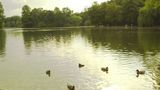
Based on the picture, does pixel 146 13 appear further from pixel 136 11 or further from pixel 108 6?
pixel 108 6

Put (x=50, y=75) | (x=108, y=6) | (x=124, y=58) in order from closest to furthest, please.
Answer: (x=50, y=75) → (x=124, y=58) → (x=108, y=6)

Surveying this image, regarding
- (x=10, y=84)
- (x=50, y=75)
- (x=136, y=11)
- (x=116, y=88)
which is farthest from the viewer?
(x=136, y=11)

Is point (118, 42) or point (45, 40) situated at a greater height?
point (118, 42)

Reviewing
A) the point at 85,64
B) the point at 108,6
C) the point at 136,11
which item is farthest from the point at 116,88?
the point at 108,6

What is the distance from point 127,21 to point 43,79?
4383 inches

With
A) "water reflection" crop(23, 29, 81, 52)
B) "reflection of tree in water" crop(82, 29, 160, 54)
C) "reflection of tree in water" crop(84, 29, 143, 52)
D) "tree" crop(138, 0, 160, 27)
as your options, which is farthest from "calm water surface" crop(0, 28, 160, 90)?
"tree" crop(138, 0, 160, 27)

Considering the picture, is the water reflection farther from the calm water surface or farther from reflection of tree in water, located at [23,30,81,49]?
the calm water surface

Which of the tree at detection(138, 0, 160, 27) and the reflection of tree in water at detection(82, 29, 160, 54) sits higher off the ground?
the tree at detection(138, 0, 160, 27)

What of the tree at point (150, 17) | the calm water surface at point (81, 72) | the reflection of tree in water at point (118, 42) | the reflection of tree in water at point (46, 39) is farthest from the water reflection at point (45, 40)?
the tree at point (150, 17)

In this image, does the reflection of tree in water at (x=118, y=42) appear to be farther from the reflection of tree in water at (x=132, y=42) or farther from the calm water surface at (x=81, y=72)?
the calm water surface at (x=81, y=72)

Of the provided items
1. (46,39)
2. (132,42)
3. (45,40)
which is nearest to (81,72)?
(132,42)

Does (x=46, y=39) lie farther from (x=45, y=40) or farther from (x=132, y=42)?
(x=132, y=42)

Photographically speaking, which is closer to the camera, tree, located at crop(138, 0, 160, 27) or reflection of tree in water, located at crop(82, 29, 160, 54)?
reflection of tree in water, located at crop(82, 29, 160, 54)

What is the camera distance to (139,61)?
40906 mm
